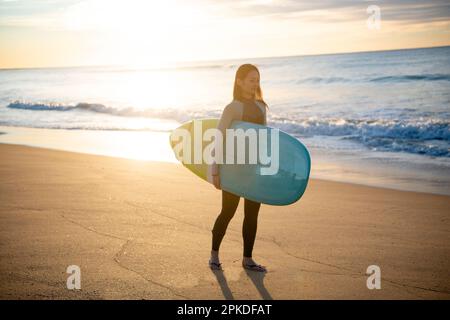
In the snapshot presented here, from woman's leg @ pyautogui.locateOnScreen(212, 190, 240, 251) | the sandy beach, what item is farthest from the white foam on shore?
woman's leg @ pyautogui.locateOnScreen(212, 190, 240, 251)

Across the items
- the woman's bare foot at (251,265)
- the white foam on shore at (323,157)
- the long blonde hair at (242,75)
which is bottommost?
Answer: the woman's bare foot at (251,265)

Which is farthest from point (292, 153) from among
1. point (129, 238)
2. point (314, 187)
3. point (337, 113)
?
point (337, 113)

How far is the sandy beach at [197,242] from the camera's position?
364 centimetres

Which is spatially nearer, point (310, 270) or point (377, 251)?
point (310, 270)

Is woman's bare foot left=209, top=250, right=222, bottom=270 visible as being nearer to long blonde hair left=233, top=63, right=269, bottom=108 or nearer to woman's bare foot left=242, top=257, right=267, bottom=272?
woman's bare foot left=242, top=257, right=267, bottom=272

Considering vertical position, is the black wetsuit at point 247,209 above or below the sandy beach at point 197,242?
above

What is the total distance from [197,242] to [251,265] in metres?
0.79

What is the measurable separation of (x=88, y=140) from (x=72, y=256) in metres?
9.04

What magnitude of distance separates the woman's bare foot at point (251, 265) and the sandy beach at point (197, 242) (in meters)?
0.05

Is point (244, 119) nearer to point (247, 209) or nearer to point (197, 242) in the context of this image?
point (247, 209)

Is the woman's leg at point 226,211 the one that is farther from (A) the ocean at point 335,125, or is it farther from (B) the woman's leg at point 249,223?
(A) the ocean at point 335,125

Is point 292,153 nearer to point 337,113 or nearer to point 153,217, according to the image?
point 153,217

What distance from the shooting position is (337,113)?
65.9 ft

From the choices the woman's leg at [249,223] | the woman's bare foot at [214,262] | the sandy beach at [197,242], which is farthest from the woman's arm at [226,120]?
the sandy beach at [197,242]
